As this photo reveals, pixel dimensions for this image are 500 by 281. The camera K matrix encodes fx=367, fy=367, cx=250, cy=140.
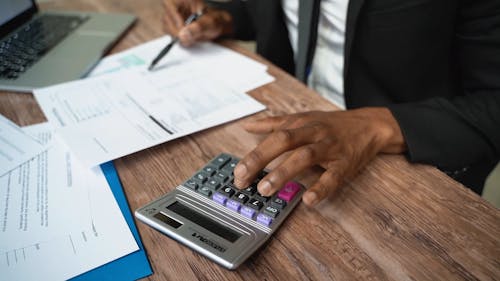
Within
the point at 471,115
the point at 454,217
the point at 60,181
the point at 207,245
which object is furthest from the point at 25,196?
the point at 471,115

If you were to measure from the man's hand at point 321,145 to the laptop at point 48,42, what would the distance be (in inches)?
16.1

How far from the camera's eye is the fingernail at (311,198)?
1.32ft

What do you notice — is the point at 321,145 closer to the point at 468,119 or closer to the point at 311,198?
the point at 311,198

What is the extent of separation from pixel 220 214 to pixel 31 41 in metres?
0.63

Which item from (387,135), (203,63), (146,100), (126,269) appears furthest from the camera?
(203,63)

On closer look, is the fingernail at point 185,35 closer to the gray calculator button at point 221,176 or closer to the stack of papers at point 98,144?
the stack of papers at point 98,144

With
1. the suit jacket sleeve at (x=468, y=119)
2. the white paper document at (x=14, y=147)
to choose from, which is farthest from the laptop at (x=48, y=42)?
the suit jacket sleeve at (x=468, y=119)

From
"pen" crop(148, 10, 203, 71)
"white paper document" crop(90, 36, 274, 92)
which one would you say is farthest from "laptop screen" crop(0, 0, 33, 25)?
"pen" crop(148, 10, 203, 71)

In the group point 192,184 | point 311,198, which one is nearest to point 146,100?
point 192,184

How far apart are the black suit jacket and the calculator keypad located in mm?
195

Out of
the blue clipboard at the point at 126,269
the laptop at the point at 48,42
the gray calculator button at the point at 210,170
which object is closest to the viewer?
the blue clipboard at the point at 126,269

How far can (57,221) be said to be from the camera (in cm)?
41

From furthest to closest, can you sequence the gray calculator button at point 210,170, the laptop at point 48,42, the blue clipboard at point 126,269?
1. the laptop at point 48,42
2. the gray calculator button at point 210,170
3. the blue clipboard at point 126,269

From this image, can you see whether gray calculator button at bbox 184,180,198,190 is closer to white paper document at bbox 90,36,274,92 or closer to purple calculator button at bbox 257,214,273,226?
purple calculator button at bbox 257,214,273,226
